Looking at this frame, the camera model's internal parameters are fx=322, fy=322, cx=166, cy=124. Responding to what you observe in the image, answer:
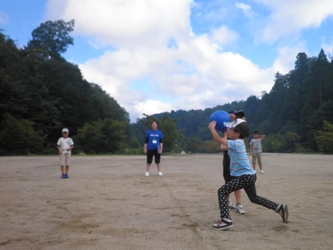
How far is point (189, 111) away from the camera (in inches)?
6521

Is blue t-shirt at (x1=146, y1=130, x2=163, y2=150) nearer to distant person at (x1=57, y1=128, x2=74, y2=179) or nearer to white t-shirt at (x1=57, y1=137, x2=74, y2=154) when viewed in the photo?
white t-shirt at (x1=57, y1=137, x2=74, y2=154)

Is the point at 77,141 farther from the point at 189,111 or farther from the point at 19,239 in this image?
the point at 189,111

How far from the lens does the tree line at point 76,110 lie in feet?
141

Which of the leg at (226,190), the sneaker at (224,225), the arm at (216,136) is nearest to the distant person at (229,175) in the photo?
the arm at (216,136)

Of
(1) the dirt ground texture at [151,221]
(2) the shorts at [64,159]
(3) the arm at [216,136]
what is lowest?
(1) the dirt ground texture at [151,221]

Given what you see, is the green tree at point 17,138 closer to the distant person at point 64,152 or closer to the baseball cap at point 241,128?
Result: the distant person at point 64,152

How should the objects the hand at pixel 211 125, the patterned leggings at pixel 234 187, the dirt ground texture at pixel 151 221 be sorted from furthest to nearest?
the hand at pixel 211 125 → the patterned leggings at pixel 234 187 → the dirt ground texture at pixel 151 221

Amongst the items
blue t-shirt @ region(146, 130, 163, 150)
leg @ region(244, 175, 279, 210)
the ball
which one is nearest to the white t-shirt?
blue t-shirt @ region(146, 130, 163, 150)

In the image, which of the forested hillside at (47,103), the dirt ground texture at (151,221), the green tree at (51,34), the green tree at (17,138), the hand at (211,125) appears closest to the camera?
the dirt ground texture at (151,221)

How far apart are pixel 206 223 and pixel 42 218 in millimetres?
2612

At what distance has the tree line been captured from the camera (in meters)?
43.0

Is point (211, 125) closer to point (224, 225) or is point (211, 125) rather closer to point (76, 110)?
point (224, 225)

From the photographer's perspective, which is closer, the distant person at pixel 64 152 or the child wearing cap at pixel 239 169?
the child wearing cap at pixel 239 169

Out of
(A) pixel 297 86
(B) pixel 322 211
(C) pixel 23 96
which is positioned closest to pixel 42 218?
(B) pixel 322 211
